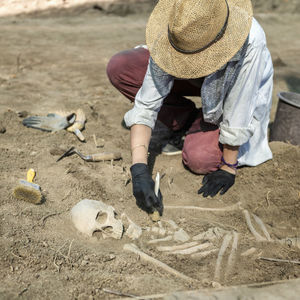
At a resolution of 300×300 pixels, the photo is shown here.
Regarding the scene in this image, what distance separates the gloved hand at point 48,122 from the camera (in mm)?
3426

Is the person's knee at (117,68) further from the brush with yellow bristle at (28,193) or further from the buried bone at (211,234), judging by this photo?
the buried bone at (211,234)

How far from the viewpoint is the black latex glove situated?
2829 mm

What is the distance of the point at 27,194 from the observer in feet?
8.04

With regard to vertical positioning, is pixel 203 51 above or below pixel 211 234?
above

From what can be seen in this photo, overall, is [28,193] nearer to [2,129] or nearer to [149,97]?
[149,97]

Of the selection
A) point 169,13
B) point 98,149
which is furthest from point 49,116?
point 169,13

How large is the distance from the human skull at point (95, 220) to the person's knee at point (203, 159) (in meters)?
0.87

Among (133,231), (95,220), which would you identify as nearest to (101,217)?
(95,220)

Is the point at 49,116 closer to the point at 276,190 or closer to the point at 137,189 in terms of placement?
the point at 137,189

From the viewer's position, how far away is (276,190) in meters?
2.92

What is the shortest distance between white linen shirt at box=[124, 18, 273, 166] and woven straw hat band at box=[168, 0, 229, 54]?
40 centimetres

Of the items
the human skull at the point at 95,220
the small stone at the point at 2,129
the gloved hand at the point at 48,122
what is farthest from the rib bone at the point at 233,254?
the small stone at the point at 2,129

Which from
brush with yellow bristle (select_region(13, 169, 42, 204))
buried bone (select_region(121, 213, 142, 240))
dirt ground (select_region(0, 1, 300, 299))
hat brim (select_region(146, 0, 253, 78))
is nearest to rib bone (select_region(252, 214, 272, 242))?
dirt ground (select_region(0, 1, 300, 299))

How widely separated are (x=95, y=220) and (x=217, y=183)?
97cm
